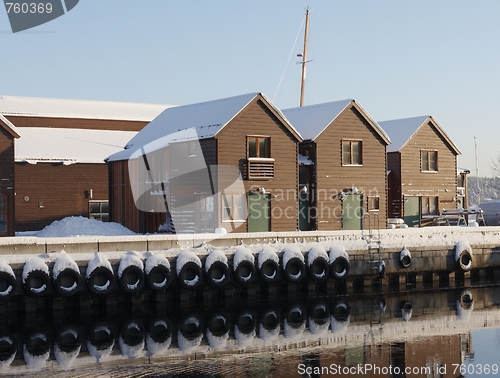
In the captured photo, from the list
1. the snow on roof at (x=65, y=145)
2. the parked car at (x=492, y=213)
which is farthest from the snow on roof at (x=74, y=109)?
the parked car at (x=492, y=213)

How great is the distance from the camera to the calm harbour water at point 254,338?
21.8m

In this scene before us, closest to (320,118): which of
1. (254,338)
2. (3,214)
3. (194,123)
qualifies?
(194,123)

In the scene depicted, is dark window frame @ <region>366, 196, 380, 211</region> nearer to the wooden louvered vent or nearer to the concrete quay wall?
the concrete quay wall

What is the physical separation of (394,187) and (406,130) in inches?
139

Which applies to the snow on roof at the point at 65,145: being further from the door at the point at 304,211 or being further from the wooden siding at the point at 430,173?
the wooden siding at the point at 430,173

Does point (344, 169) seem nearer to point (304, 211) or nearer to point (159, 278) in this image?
point (304, 211)

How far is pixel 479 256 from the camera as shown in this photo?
37.1m

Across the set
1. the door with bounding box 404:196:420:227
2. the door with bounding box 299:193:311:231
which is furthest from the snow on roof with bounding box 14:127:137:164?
the door with bounding box 404:196:420:227

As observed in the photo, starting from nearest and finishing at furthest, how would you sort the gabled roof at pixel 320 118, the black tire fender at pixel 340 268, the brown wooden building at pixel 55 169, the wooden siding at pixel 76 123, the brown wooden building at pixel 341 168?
1. the black tire fender at pixel 340 268
2. the brown wooden building at pixel 341 168
3. the gabled roof at pixel 320 118
4. the brown wooden building at pixel 55 169
5. the wooden siding at pixel 76 123

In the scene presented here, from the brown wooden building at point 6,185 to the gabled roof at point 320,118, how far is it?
14552 mm

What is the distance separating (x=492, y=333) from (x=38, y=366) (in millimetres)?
14312

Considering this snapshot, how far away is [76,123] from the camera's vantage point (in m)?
59.0

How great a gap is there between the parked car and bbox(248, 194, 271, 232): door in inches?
784

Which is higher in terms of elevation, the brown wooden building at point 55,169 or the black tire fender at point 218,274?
the brown wooden building at point 55,169
